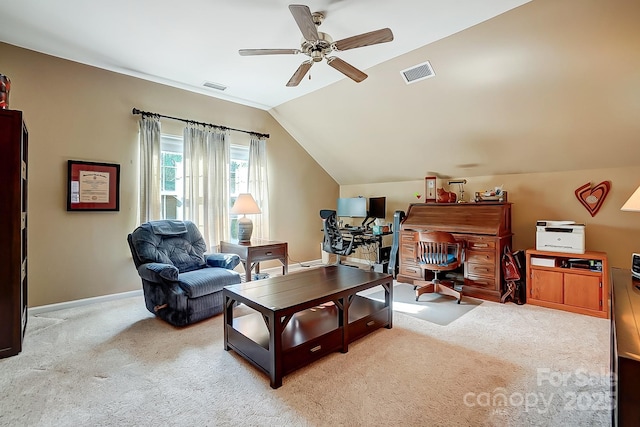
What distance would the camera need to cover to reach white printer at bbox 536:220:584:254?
3311 millimetres

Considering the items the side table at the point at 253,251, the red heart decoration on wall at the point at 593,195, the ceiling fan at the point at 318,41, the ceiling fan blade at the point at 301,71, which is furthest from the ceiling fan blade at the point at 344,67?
the red heart decoration on wall at the point at 593,195

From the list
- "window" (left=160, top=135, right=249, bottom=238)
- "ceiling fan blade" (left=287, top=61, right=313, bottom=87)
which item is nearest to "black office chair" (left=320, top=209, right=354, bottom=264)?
"window" (left=160, top=135, right=249, bottom=238)

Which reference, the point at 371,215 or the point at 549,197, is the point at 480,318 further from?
the point at 371,215

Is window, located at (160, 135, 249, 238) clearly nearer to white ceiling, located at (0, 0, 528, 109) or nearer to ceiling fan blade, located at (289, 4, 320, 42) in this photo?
white ceiling, located at (0, 0, 528, 109)

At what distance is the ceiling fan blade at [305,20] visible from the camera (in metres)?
1.95

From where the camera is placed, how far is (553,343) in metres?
2.54

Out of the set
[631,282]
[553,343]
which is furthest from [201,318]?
[631,282]

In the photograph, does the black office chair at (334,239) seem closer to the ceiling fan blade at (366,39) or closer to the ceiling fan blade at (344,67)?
the ceiling fan blade at (344,67)

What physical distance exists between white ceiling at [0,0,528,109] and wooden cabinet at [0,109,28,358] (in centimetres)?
103

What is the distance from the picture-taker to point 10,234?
2295 millimetres

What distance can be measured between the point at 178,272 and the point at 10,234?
1240mm

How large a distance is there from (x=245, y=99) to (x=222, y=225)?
6.40 ft

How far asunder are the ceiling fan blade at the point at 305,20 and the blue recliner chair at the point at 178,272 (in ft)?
7.72

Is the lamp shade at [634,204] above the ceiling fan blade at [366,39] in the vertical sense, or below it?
below
